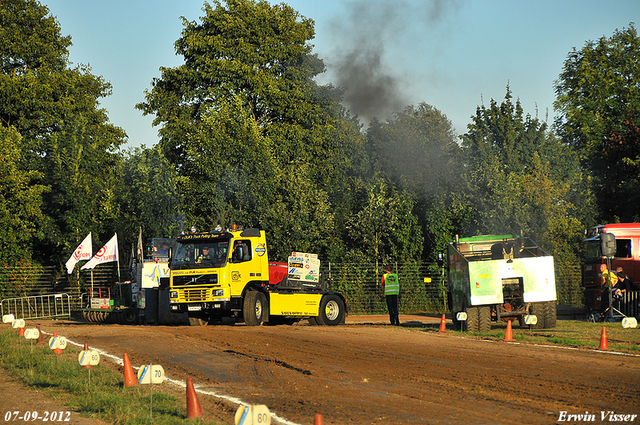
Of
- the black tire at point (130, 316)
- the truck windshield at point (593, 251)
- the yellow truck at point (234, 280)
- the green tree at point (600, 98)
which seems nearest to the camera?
the yellow truck at point (234, 280)

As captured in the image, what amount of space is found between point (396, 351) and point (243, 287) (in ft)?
27.4

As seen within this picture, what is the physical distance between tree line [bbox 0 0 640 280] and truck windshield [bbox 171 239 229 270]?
1237cm

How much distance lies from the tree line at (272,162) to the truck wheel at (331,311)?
11.2 meters

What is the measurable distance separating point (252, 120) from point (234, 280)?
62.2 ft

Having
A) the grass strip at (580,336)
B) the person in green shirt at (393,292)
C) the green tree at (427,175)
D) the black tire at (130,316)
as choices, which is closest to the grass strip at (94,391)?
the grass strip at (580,336)

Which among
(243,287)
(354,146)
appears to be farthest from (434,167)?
(243,287)

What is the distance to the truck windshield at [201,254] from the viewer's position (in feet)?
71.8

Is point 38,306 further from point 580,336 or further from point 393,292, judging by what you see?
point 580,336

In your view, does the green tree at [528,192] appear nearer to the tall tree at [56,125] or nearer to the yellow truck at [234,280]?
the yellow truck at [234,280]

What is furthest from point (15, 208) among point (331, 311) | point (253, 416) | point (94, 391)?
point (253, 416)

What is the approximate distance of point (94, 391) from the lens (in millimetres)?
10055

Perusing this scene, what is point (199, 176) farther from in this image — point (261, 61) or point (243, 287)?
point (243, 287)

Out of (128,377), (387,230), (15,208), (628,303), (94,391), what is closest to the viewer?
(94,391)

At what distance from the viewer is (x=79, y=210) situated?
38375mm
